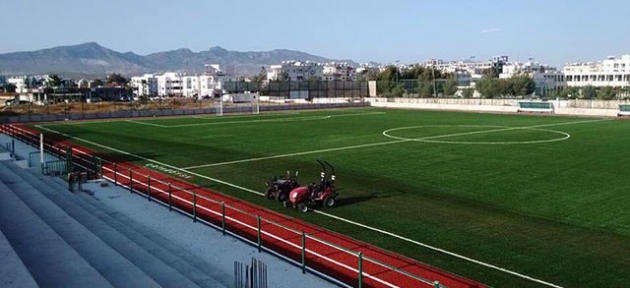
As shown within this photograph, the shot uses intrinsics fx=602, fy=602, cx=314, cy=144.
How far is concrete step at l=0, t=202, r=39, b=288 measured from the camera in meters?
9.56

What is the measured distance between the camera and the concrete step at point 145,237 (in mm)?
12930

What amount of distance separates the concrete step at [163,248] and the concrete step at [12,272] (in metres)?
3.37

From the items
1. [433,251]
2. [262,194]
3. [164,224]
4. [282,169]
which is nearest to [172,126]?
[282,169]

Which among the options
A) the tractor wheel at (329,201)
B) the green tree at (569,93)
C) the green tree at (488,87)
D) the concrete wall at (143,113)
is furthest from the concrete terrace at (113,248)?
the green tree at (488,87)

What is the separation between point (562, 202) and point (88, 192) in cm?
1707

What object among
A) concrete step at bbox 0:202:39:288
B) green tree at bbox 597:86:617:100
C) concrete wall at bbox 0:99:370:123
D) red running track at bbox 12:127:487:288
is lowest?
red running track at bbox 12:127:487:288

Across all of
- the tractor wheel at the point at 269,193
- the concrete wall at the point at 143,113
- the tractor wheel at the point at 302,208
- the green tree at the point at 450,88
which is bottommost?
the tractor wheel at the point at 302,208

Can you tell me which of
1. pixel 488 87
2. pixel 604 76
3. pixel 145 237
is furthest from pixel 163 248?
pixel 604 76

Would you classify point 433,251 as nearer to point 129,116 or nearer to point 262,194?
point 262,194

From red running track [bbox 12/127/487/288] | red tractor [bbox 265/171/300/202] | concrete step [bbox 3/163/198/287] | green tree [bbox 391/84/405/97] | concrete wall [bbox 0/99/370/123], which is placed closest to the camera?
concrete step [bbox 3/163/198/287]

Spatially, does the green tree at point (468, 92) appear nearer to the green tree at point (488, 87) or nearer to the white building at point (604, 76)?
the green tree at point (488, 87)

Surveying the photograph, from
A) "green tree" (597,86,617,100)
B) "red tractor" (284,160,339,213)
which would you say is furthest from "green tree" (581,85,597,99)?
"red tractor" (284,160,339,213)

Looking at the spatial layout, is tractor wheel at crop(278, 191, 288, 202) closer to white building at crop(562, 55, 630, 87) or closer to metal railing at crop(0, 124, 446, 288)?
metal railing at crop(0, 124, 446, 288)

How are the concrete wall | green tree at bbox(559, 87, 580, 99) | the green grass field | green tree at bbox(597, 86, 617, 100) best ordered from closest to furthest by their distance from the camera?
the green grass field, the concrete wall, green tree at bbox(597, 86, 617, 100), green tree at bbox(559, 87, 580, 99)
